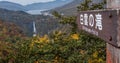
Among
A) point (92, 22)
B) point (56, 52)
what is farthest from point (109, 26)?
point (56, 52)

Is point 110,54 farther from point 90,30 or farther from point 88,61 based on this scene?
point 88,61

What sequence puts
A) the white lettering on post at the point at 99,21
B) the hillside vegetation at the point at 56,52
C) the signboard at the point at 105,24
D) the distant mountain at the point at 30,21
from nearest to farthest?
the signboard at the point at 105,24, the white lettering on post at the point at 99,21, the hillside vegetation at the point at 56,52, the distant mountain at the point at 30,21

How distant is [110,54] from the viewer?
7.97ft

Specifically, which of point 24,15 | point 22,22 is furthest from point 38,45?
point 24,15

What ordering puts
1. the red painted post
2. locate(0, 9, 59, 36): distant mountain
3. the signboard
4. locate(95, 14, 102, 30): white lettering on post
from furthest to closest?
locate(0, 9, 59, 36): distant mountain, locate(95, 14, 102, 30): white lettering on post, the red painted post, the signboard

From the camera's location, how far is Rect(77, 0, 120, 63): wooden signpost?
1977 mm

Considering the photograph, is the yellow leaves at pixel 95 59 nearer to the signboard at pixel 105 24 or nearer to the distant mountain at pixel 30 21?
the signboard at pixel 105 24

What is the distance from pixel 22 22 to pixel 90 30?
12876 centimetres

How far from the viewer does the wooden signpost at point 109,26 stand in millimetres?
1977

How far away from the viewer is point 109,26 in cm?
211

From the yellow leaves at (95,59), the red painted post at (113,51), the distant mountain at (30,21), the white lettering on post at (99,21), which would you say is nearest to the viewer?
the red painted post at (113,51)

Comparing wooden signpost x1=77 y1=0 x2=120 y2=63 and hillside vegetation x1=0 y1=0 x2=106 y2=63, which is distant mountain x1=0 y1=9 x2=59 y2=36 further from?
wooden signpost x1=77 y1=0 x2=120 y2=63

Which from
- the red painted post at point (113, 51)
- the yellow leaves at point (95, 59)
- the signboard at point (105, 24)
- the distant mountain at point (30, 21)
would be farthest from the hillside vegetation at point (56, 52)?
the distant mountain at point (30, 21)

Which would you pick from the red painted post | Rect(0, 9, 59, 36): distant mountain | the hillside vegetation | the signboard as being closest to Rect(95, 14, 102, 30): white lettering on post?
the signboard
